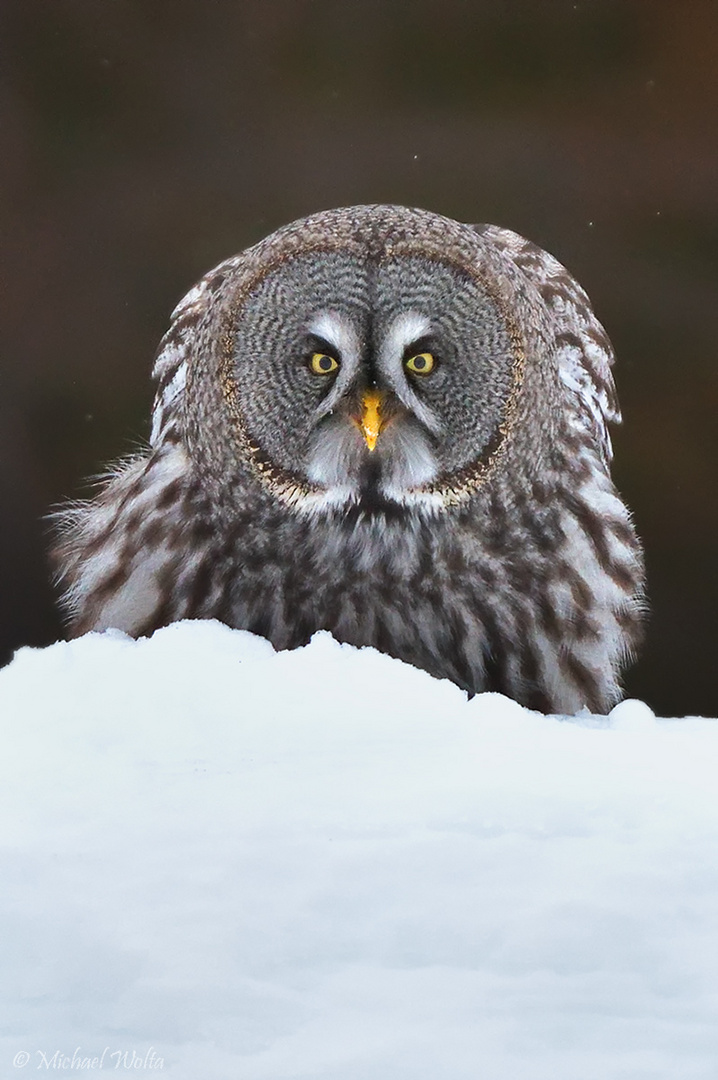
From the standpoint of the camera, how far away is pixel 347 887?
5.44 ft

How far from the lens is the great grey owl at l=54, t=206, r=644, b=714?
2.85 m

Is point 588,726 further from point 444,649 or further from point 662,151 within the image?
point 662,151

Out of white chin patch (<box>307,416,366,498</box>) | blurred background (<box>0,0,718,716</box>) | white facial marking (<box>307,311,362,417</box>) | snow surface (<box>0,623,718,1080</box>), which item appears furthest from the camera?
blurred background (<box>0,0,718,716</box>)

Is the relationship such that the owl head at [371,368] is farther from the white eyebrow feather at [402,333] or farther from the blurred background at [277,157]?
the blurred background at [277,157]

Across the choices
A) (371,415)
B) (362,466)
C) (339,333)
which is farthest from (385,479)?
(339,333)

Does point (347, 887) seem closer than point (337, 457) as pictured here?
Yes

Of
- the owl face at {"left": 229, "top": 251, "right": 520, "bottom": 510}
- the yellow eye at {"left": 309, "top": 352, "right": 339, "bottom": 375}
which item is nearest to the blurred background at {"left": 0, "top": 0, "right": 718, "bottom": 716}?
the owl face at {"left": 229, "top": 251, "right": 520, "bottom": 510}

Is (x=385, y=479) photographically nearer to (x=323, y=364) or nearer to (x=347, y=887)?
(x=323, y=364)

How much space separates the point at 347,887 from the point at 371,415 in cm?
125

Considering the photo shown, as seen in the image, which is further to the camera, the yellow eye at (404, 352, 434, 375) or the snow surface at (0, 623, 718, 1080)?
the yellow eye at (404, 352, 434, 375)

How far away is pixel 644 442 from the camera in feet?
20.8

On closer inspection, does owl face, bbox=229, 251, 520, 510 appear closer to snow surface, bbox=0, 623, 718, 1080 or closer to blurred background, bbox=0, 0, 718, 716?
snow surface, bbox=0, 623, 718, 1080

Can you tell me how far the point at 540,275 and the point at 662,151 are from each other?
8.81 ft

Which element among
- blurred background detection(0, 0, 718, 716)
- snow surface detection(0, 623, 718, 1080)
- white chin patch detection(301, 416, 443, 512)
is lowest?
snow surface detection(0, 623, 718, 1080)
